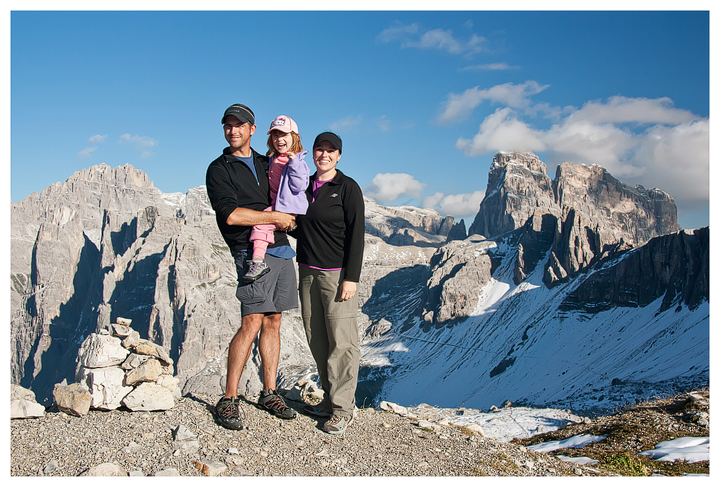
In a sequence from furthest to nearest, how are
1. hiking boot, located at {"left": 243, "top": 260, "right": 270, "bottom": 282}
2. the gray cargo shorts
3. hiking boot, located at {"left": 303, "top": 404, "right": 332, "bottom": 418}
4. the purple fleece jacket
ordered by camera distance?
hiking boot, located at {"left": 303, "top": 404, "right": 332, "bottom": 418}, the gray cargo shorts, hiking boot, located at {"left": 243, "top": 260, "right": 270, "bottom": 282}, the purple fleece jacket

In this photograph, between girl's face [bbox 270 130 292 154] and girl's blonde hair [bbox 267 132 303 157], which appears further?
girl's blonde hair [bbox 267 132 303 157]

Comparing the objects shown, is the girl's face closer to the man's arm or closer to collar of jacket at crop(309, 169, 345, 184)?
collar of jacket at crop(309, 169, 345, 184)

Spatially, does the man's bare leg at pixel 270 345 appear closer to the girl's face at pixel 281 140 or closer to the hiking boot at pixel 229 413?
the hiking boot at pixel 229 413

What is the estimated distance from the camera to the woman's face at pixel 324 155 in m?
9.78

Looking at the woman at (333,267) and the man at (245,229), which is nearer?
the man at (245,229)

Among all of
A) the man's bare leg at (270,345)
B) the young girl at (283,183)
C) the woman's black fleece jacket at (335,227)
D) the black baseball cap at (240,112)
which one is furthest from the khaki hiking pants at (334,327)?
the black baseball cap at (240,112)

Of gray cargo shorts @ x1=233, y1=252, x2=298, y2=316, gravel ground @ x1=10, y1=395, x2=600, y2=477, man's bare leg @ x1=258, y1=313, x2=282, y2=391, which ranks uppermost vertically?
gray cargo shorts @ x1=233, y1=252, x2=298, y2=316

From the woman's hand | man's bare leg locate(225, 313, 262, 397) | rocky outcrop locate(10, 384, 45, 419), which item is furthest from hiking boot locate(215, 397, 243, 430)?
rocky outcrop locate(10, 384, 45, 419)

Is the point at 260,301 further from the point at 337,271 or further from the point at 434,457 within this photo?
the point at 434,457

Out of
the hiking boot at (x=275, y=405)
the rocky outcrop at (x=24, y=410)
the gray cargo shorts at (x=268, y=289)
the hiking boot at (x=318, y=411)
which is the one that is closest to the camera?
the rocky outcrop at (x=24, y=410)

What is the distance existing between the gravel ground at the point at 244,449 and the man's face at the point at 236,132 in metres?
6.07

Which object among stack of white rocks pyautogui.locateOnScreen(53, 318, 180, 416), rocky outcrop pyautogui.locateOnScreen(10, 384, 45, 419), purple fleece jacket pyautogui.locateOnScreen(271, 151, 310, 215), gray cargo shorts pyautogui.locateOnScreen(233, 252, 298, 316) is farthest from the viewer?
stack of white rocks pyautogui.locateOnScreen(53, 318, 180, 416)

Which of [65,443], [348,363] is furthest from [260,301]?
[65,443]

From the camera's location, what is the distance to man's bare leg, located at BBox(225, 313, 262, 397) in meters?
9.91
